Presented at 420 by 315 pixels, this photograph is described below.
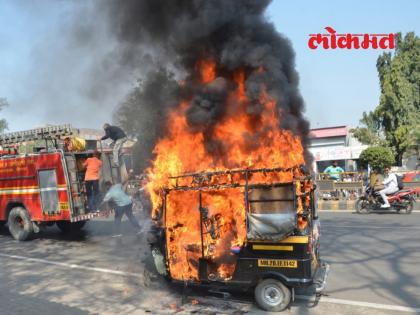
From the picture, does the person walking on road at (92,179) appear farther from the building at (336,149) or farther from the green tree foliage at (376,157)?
the building at (336,149)

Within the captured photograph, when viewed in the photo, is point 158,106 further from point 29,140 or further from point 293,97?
point 29,140

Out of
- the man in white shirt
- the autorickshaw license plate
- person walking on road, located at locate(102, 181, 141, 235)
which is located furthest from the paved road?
the man in white shirt

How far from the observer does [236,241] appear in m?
5.20

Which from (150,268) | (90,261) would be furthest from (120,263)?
(150,268)

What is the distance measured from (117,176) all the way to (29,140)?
267 centimetres

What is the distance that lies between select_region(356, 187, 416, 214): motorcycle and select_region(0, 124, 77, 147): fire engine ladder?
9.72 m

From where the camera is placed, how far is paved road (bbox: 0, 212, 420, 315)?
17.5 feet

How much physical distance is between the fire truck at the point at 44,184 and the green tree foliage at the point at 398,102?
67.4 feet

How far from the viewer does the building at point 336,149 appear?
94.8 feet

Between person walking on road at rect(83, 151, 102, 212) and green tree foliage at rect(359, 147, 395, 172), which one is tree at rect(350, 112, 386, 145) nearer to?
green tree foliage at rect(359, 147, 395, 172)

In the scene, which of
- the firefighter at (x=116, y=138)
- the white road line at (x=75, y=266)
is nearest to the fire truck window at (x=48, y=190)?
the white road line at (x=75, y=266)

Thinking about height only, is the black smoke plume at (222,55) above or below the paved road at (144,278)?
above

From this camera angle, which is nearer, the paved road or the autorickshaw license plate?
the autorickshaw license plate

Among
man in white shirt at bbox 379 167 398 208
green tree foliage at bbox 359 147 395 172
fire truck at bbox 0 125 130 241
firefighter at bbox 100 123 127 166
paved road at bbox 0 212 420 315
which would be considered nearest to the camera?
paved road at bbox 0 212 420 315
